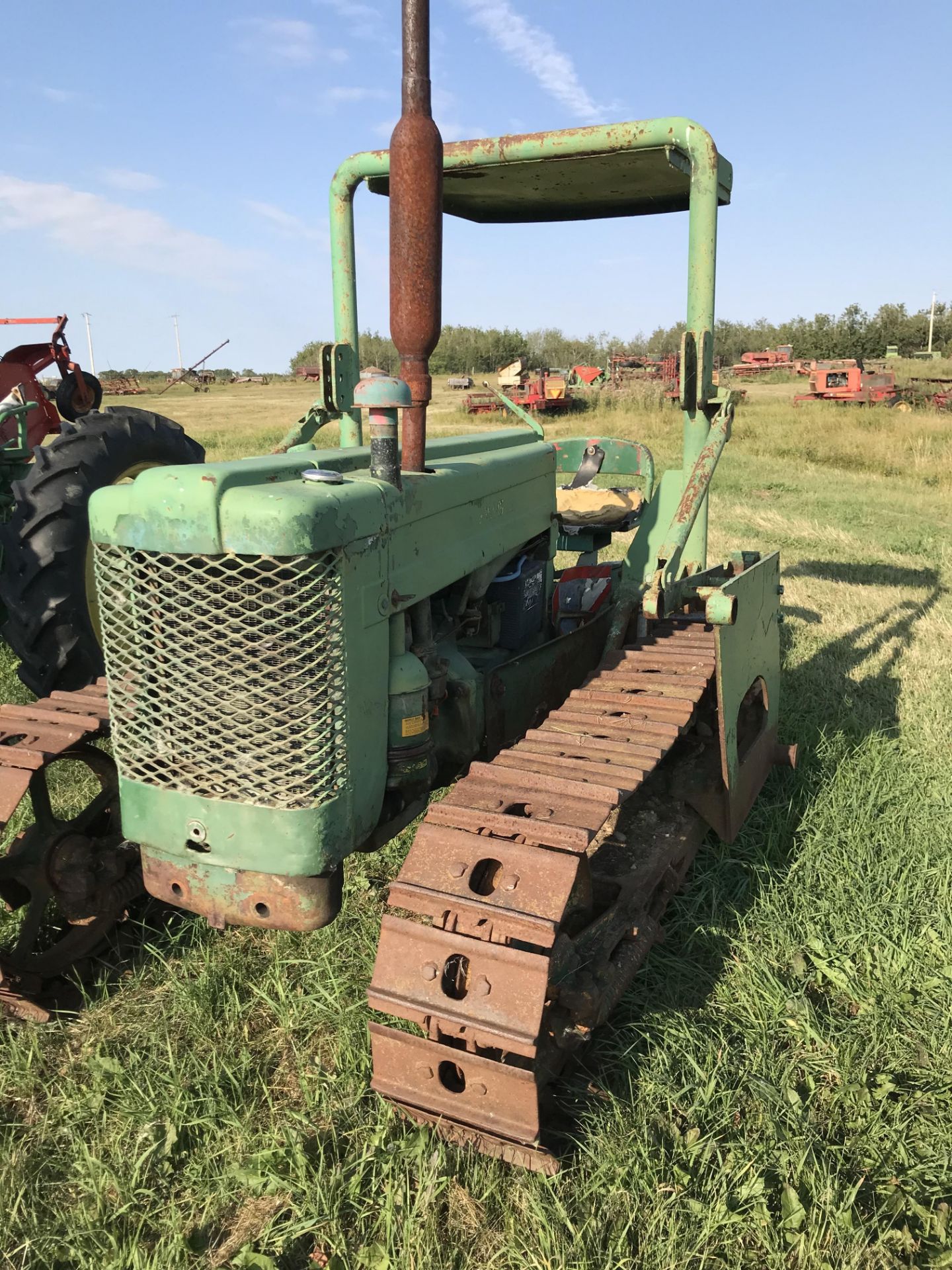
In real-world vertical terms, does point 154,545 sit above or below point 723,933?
above

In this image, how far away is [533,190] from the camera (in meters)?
3.82

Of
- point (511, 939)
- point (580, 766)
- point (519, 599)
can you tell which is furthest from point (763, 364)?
point (511, 939)

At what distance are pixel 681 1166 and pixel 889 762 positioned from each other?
8.07 ft

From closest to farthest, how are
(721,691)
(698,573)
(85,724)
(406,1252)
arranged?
1. (406,1252)
2. (85,724)
3. (721,691)
4. (698,573)

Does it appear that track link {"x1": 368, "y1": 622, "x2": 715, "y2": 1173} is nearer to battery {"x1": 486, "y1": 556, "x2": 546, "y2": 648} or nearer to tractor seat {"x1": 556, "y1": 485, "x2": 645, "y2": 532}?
battery {"x1": 486, "y1": 556, "x2": 546, "y2": 648}

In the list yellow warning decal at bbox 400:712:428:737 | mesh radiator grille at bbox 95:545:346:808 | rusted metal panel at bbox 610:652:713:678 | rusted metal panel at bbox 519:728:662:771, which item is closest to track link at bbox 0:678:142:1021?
mesh radiator grille at bbox 95:545:346:808

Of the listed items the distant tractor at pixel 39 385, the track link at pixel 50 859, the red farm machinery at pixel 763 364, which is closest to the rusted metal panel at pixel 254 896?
the track link at pixel 50 859

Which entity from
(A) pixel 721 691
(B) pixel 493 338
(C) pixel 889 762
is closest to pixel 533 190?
(A) pixel 721 691

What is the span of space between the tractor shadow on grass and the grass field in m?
0.01

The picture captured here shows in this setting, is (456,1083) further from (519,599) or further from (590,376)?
(590,376)

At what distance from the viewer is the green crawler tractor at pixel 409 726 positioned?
1.96 m

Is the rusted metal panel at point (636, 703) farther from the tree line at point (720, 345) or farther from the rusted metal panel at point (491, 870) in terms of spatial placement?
the tree line at point (720, 345)

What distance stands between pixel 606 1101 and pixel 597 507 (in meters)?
2.88

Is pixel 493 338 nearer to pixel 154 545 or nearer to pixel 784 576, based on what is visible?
pixel 784 576
